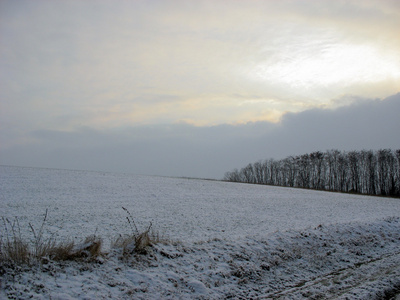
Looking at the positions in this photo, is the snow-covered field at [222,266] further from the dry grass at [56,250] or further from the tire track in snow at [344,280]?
the dry grass at [56,250]

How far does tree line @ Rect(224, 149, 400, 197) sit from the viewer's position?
294 ft

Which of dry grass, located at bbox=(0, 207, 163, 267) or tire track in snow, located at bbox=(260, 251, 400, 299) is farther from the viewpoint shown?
tire track in snow, located at bbox=(260, 251, 400, 299)

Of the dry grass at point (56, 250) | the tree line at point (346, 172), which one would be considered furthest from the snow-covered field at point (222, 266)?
the tree line at point (346, 172)

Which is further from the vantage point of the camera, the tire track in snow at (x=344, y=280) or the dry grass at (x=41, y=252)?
the tire track in snow at (x=344, y=280)

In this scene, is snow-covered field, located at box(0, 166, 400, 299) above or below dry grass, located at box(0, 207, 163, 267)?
below

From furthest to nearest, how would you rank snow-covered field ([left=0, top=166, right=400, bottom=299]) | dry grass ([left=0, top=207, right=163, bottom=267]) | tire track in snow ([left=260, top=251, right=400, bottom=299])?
tire track in snow ([left=260, top=251, right=400, bottom=299]) → dry grass ([left=0, top=207, right=163, bottom=267]) → snow-covered field ([left=0, top=166, right=400, bottom=299])

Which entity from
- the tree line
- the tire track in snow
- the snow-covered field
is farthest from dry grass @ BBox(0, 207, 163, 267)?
the tree line

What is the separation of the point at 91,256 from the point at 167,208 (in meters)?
16.3

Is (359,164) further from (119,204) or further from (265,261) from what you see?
(265,261)

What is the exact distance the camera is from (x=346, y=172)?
98688 millimetres

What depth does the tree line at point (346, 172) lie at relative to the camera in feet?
294

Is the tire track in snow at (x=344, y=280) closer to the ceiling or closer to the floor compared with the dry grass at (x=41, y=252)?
closer to the floor

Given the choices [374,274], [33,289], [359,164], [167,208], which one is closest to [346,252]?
[374,274]

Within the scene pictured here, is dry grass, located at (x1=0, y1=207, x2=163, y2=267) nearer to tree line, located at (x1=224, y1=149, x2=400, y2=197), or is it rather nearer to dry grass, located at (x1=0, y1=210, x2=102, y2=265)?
dry grass, located at (x1=0, y1=210, x2=102, y2=265)
